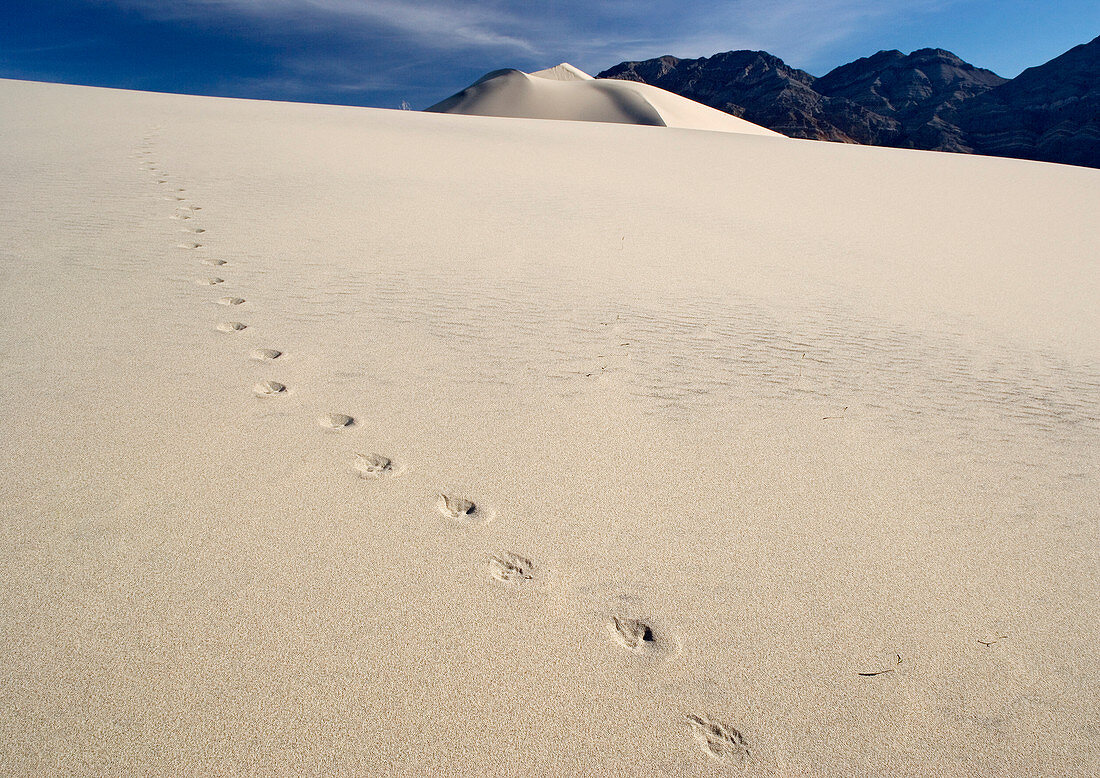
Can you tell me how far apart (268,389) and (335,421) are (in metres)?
0.34

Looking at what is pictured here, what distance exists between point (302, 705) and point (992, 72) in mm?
103545

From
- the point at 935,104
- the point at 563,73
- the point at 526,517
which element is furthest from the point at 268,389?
the point at 935,104

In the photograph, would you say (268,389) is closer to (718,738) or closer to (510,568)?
(510,568)

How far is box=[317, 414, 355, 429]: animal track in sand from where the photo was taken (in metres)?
1.87

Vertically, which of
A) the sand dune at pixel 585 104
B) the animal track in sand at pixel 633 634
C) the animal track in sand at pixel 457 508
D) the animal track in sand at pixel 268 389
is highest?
the sand dune at pixel 585 104

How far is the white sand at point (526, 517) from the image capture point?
3.43ft

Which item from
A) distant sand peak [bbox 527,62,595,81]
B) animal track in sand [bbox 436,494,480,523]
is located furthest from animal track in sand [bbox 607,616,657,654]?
distant sand peak [bbox 527,62,595,81]

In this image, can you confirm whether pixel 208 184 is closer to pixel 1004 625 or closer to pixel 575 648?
pixel 575 648

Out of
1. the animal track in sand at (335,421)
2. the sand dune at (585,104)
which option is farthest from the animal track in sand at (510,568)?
the sand dune at (585,104)

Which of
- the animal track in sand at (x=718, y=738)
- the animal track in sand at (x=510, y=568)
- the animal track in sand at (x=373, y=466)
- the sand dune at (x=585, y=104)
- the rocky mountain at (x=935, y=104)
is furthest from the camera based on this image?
the rocky mountain at (x=935, y=104)

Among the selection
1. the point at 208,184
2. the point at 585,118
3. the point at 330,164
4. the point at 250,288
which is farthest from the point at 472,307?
the point at 585,118

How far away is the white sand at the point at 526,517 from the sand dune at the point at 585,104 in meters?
30.0

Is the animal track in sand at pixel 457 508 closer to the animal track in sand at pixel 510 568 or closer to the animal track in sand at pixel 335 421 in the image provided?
the animal track in sand at pixel 510 568

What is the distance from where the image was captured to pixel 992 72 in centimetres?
7550
